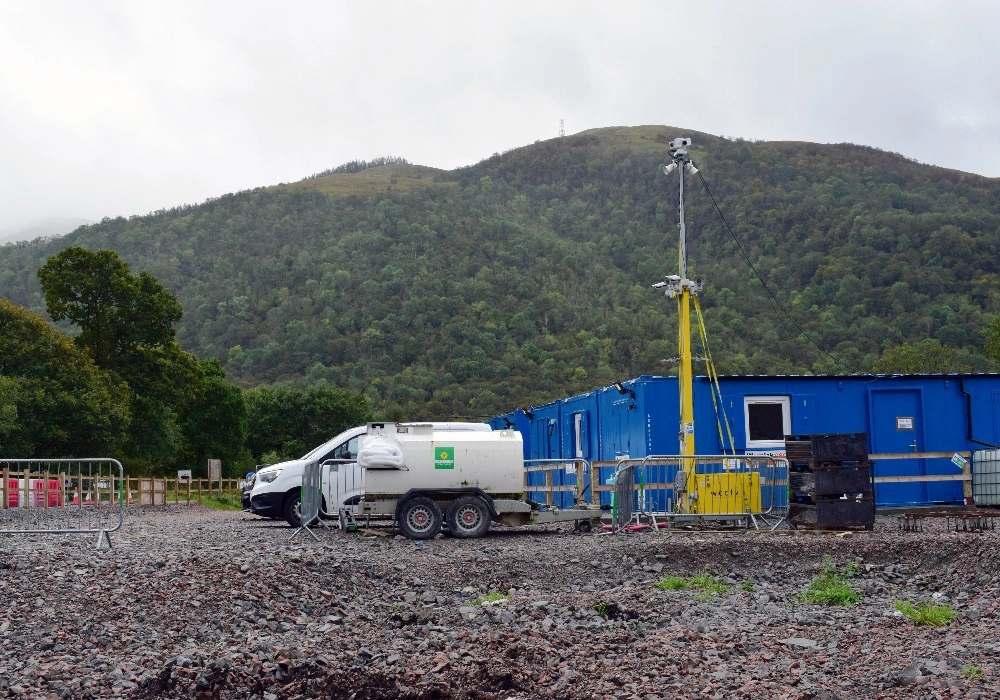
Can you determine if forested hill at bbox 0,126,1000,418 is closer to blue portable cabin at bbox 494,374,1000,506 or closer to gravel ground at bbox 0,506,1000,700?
blue portable cabin at bbox 494,374,1000,506

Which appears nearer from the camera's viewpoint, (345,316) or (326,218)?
(345,316)

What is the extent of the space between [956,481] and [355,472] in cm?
1138

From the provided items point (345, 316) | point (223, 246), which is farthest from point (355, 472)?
point (223, 246)

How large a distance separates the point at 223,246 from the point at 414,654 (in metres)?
112

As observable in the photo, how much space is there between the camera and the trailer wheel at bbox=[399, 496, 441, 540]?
1800 centimetres

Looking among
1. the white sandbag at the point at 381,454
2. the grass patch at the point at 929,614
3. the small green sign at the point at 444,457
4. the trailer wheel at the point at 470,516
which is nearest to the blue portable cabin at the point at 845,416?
the trailer wheel at the point at 470,516

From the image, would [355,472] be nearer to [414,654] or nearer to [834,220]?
[414,654]

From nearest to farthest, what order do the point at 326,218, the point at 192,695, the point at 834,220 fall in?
1. the point at 192,695
2. the point at 834,220
3. the point at 326,218

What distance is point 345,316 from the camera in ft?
304

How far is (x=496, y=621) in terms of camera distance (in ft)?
31.6

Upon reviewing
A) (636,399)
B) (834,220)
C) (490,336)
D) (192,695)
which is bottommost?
(192,695)

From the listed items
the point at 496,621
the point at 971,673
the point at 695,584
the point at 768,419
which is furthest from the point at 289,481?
the point at 971,673

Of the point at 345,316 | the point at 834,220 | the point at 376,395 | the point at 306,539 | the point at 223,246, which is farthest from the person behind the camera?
the point at 223,246

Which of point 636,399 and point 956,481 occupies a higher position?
point 636,399
